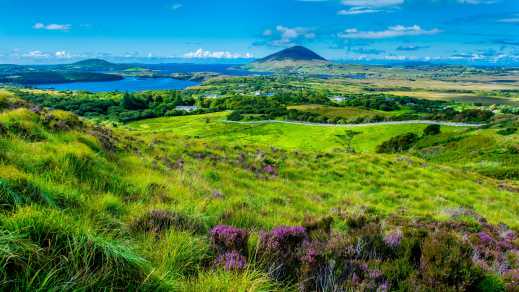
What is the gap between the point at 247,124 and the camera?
464 feet

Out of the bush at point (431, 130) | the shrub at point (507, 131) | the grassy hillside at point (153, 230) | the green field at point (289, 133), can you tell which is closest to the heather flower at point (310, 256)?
the grassy hillside at point (153, 230)

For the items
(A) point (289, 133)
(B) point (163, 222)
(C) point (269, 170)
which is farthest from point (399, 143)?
(B) point (163, 222)

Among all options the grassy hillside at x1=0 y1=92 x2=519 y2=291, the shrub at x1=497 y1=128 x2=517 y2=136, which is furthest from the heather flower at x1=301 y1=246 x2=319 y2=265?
the shrub at x1=497 y1=128 x2=517 y2=136

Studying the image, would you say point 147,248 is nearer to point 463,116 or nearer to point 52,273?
point 52,273

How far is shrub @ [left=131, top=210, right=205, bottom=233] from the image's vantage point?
533cm

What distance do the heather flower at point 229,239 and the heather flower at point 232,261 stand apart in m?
0.30

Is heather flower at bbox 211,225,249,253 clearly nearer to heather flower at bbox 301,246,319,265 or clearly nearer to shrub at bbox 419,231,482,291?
heather flower at bbox 301,246,319,265

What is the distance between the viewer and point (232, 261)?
14.7ft

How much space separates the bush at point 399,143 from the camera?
86250 mm

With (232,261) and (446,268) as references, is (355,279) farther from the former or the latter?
(232,261)

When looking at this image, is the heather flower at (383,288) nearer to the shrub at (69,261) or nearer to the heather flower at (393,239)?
the heather flower at (393,239)

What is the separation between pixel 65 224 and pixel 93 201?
2784 mm

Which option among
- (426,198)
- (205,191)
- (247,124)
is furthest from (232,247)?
(247,124)

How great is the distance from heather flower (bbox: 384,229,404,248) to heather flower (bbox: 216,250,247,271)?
280 cm
